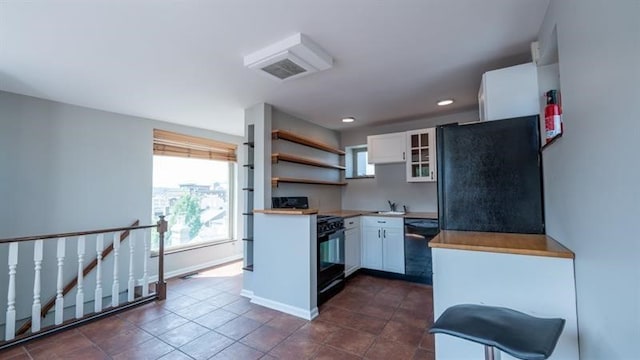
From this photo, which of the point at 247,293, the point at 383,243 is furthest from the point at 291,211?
the point at 383,243

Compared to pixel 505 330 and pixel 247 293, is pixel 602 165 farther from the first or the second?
pixel 247 293

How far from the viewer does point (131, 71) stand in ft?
7.90

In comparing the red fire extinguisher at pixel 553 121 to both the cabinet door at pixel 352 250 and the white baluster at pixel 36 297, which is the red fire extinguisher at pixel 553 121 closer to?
the cabinet door at pixel 352 250

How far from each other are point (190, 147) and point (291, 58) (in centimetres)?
313

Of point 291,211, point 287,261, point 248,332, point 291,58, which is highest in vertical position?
point 291,58

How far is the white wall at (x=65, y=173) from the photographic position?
287cm

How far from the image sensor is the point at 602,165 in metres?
0.97

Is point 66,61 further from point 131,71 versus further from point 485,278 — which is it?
point 485,278

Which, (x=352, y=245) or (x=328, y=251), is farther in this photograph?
(x=352, y=245)

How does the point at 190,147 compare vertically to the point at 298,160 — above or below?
above

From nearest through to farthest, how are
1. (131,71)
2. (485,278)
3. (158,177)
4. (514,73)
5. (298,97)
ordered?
(485,278) → (514,73) → (131,71) → (298,97) → (158,177)

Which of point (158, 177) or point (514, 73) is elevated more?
point (514, 73)

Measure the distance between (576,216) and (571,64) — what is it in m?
0.71

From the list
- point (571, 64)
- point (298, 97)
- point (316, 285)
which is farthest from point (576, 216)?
point (298, 97)
